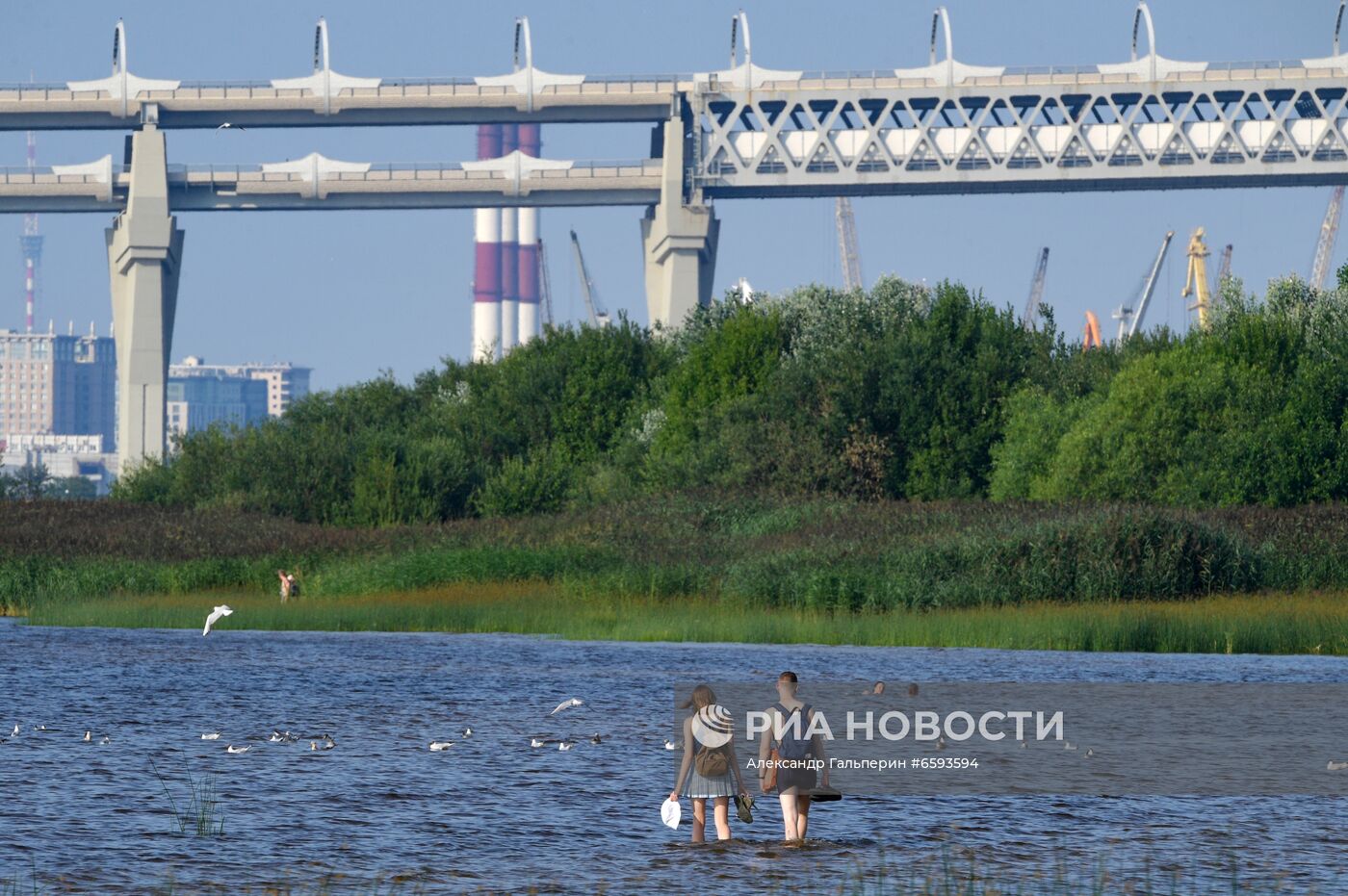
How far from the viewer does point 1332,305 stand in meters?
87.2

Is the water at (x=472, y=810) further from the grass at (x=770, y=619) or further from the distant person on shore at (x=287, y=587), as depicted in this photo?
the distant person on shore at (x=287, y=587)

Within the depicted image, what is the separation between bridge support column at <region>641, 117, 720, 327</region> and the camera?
134625 mm

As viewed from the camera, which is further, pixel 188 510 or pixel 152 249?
pixel 152 249

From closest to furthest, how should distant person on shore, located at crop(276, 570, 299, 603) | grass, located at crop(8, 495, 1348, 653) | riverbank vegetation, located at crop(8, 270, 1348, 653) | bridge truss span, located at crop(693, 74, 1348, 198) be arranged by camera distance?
1. grass, located at crop(8, 495, 1348, 653)
2. riverbank vegetation, located at crop(8, 270, 1348, 653)
3. distant person on shore, located at crop(276, 570, 299, 603)
4. bridge truss span, located at crop(693, 74, 1348, 198)

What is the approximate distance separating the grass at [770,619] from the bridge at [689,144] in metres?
77.8

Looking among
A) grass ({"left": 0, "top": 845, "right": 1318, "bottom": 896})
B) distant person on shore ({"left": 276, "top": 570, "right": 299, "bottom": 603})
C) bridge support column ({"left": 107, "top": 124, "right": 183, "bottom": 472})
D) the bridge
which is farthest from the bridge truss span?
grass ({"left": 0, "top": 845, "right": 1318, "bottom": 896})

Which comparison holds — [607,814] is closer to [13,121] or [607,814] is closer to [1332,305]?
[1332,305]

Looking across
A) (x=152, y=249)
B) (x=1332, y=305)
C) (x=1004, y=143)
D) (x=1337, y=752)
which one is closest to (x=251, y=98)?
(x=152, y=249)

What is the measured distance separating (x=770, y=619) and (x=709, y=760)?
30.0 meters

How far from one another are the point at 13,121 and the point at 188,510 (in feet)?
188

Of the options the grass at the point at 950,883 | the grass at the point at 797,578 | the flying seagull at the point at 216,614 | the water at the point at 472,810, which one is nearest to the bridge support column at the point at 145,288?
the grass at the point at 797,578

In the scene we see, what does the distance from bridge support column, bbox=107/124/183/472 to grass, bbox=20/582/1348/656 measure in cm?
7764

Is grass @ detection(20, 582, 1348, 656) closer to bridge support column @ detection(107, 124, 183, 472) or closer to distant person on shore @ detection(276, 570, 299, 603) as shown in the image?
distant person on shore @ detection(276, 570, 299, 603)

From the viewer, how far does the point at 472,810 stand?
2544cm
